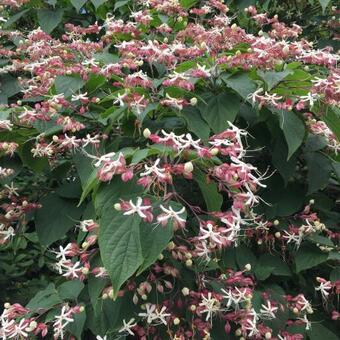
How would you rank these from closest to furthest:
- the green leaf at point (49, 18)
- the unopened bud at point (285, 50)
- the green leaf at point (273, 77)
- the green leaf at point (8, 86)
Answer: the green leaf at point (273, 77) < the unopened bud at point (285, 50) < the green leaf at point (8, 86) < the green leaf at point (49, 18)

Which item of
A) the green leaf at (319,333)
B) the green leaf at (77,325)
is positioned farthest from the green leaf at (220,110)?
the green leaf at (319,333)

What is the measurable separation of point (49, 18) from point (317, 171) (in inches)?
64.0

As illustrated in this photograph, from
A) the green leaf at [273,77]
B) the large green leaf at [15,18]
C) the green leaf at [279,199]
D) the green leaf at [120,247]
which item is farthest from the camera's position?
the large green leaf at [15,18]

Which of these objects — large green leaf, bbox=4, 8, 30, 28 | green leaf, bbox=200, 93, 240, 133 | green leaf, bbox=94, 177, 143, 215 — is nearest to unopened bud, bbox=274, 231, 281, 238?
green leaf, bbox=200, 93, 240, 133

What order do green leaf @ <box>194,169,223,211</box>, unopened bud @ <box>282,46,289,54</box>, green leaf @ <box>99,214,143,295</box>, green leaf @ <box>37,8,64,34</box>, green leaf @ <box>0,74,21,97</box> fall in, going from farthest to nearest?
Result: green leaf @ <box>37,8,64,34</box> → green leaf @ <box>0,74,21,97</box> → unopened bud @ <box>282,46,289,54</box> → green leaf @ <box>194,169,223,211</box> → green leaf @ <box>99,214,143,295</box>

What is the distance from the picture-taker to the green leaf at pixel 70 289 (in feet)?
4.76

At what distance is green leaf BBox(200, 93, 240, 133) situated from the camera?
149cm

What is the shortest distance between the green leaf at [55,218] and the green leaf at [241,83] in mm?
596

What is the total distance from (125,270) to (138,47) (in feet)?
3.01

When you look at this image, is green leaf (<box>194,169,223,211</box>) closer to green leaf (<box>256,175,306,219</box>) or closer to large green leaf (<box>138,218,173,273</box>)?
large green leaf (<box>138,218,173,273</box>)

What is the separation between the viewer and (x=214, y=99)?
157cm

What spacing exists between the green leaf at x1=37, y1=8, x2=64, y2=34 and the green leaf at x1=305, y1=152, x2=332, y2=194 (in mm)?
1475

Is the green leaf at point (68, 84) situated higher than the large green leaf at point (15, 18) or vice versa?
the green leaf at point (68, 84)

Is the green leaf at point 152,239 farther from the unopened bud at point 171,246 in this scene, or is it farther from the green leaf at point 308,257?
the green leaf at point 308,257
